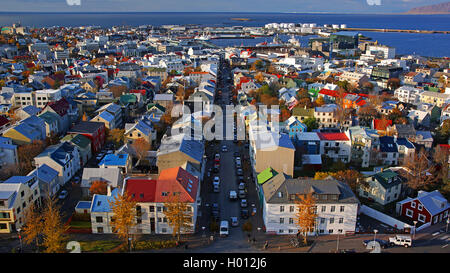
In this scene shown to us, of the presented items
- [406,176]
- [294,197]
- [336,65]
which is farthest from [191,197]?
[336,65]

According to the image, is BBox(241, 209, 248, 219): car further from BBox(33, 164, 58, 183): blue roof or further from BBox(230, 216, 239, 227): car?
BBox(33, 164, 58, 183): blue roof

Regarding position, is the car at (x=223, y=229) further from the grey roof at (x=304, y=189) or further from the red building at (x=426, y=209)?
the red building at (x=426, y=209)

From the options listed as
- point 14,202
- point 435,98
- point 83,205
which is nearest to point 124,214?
point 83,205

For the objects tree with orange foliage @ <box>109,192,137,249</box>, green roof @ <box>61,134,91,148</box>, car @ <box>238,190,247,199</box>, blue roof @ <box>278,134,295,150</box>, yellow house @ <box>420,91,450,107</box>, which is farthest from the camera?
yellow house @ <box>420,91,450,107</box>

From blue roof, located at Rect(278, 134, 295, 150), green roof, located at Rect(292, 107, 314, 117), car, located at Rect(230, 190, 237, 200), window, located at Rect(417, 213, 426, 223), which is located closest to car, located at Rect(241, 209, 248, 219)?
car, located at Rect(230, 190, 237, 200)

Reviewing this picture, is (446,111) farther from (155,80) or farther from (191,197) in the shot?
(155,80)

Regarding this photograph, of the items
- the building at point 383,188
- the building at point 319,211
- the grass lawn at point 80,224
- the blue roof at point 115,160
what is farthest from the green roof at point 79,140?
the building at point 383,188

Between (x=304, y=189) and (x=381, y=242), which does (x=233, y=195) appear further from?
(x=381, y=242)
